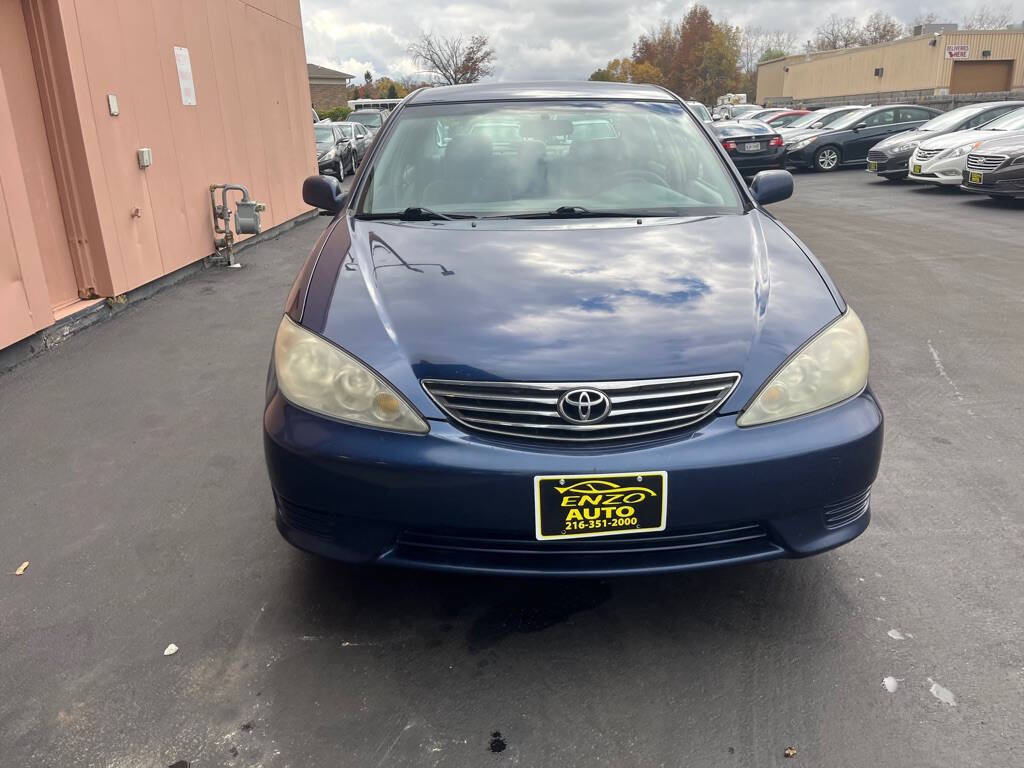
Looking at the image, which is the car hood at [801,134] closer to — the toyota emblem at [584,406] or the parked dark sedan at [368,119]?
the parked dark sedan at [368,119]

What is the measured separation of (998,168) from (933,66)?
36.0 metres

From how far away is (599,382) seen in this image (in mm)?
2180

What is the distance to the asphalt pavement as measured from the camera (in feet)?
6.82

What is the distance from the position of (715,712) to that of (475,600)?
0.84 m

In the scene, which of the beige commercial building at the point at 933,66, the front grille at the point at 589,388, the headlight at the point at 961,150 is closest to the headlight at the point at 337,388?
the front grille at the point at 589,388

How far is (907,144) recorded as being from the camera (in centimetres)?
1520

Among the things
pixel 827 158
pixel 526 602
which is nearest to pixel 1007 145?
pixel 827 158

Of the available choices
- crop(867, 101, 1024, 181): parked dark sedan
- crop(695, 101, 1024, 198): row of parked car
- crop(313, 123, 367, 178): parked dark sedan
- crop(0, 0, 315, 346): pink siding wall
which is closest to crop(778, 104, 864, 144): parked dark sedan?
crop(695, 101, 1024, 198): row of parked car

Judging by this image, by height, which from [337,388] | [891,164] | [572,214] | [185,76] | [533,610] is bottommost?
[533,610]

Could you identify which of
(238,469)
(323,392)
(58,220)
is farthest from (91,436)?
(58,220)

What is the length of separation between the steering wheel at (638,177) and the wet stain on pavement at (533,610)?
169 cm

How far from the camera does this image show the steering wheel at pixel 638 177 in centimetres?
→ 350

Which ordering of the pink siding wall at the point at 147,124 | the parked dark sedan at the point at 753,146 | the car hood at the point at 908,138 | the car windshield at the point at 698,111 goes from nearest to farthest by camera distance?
the car windshield at the point at 698,111
the pink siding wall at the point at 147,124
the car hood at the point at 908,138
the parked dark sedan at the point at 753,146

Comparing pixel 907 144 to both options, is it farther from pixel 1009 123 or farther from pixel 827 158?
pixel 827 158
